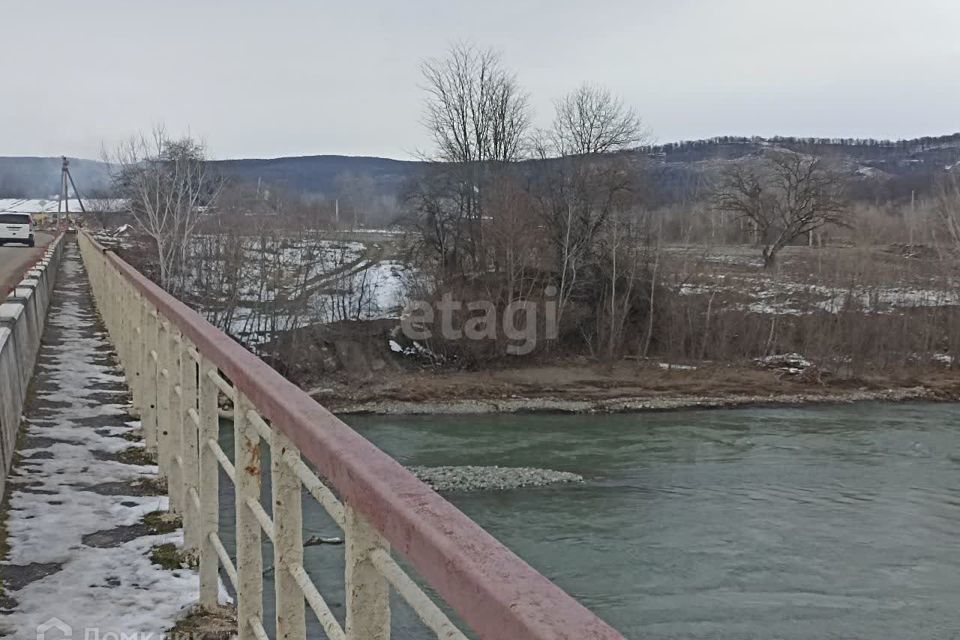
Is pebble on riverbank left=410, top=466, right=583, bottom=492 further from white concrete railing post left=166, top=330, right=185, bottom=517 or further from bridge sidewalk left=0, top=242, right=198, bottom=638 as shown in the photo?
white concrete railing post left=166, top=330, right=185, bottom=517

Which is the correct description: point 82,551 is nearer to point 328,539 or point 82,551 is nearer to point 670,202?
point 328,539

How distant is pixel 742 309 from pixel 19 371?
40.6 meters

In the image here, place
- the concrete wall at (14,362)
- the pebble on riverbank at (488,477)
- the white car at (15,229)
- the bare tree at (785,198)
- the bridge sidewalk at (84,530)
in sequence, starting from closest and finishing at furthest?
1. the bridge sidewalk at (84,530)
2. the concrete wall at (14,362)
3. the pebble on riverbank at (488,477)
4. the white car at (15,229)
5. the bare tree at (785,198)

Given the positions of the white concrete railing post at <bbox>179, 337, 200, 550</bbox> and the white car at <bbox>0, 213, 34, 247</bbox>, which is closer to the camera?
the white concrete railing post at <bbox>179, 337, 200, 550</bbox>

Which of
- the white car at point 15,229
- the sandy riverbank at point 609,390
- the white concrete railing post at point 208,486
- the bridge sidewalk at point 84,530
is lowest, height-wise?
the sandy riverbank at point 609,390

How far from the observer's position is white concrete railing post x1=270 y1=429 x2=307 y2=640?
1894 millimetres

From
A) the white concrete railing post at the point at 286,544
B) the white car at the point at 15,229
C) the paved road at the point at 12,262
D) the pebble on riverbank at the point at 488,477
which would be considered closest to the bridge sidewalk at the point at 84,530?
the white concrete railing post at the point at 286,544

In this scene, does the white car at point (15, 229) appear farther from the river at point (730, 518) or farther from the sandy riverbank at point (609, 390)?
the river at point (730, 518)

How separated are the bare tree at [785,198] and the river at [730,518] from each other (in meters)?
33.2

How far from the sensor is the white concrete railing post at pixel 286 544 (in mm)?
1894

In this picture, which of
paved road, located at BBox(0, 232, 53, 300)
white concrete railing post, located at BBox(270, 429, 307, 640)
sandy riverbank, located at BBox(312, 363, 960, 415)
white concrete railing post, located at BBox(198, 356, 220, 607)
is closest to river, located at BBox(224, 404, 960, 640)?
sandy riverbank, located at BBox(312, 363, 960, 415)

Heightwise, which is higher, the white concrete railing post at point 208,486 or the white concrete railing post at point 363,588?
the white concrete railing post at point 363,588

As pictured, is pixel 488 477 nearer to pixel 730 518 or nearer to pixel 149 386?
pixel 730 518

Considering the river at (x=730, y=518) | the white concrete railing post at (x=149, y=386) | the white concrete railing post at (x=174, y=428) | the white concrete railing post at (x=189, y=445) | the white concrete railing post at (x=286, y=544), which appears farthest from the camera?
the river at (x=730, y=518)
